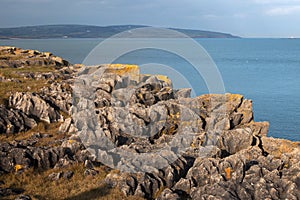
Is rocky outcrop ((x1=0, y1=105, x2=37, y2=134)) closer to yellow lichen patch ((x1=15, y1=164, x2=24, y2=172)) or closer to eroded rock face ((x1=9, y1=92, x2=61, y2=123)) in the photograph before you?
eroded rock face ((x1=9, y1=92, x2=61, y2=123))

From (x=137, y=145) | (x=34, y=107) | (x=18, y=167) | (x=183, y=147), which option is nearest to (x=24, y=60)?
(x=34, y=107)

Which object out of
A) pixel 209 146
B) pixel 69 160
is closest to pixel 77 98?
pixel 69 160

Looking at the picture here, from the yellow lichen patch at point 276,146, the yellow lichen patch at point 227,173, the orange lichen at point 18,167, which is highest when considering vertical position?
the yellow lichen patch at point 227,173

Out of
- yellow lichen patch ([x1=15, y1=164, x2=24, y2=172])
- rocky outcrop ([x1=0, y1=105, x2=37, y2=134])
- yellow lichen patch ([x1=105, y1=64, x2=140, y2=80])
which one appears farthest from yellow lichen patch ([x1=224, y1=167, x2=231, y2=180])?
yellow lichen patch ([x1=105, y1=64, x2=140, y2=80])

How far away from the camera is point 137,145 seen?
33.5 m

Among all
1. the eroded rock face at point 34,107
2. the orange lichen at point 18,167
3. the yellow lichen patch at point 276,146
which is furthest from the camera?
the eroded rock face at point 34,107

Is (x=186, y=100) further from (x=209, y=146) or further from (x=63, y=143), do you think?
(x=63, y=143)

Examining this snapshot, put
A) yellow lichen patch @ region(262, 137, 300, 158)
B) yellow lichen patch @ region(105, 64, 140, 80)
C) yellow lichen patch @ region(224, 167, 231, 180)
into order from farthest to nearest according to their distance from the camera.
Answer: yellow lichen patch @ region(105, 64, 140, 80) < yellow lichen patch @ region(262, 137, 300, 158) < yellow lichen patch @ region(224, 167, 231, 180)

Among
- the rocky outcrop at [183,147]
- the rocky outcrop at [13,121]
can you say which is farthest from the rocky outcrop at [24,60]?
the rocky outcrop at [13,121]

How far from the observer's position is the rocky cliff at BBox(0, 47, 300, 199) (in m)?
26.3

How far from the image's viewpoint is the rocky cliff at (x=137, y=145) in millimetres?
26312

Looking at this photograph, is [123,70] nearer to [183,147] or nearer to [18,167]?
[183,147]

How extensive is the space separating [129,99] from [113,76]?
349 inches

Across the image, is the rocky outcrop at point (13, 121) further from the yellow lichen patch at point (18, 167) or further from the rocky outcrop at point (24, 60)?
the rocky outcrop at point (24, 60)
